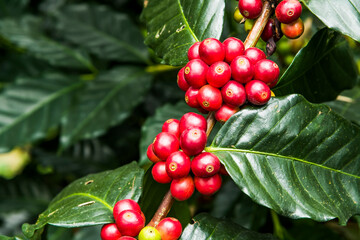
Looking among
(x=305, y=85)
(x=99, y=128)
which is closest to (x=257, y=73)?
(x=305, y=85)

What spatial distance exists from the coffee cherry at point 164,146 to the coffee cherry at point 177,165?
0.7 inches

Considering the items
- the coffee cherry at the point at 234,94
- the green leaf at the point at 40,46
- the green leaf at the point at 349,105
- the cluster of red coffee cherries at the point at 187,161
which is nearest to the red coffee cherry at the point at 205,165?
the cluster of red coffee cherries at the point at 187,161

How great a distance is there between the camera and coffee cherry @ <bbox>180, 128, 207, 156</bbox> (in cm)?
66

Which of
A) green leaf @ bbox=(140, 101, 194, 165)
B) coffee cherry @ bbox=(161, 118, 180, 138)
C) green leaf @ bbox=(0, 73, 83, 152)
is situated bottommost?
green leaf @ bbox=(0, 73, 83, 152)

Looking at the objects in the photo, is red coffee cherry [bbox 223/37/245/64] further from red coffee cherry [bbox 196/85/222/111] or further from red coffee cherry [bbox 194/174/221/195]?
red coffee cherry [bbox 194/174/221/195]

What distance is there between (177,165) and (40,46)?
3.97ft

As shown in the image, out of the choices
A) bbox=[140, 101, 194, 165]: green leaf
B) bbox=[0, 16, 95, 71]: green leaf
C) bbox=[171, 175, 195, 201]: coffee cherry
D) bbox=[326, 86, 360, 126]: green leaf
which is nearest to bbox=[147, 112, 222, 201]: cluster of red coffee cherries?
bbox=[171, 175, 195, 201]: coffee cherry

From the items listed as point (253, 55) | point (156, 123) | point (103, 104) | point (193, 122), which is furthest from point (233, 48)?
Result: point (103, 104)

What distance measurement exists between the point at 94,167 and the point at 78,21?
649 mm

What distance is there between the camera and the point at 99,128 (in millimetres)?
1428

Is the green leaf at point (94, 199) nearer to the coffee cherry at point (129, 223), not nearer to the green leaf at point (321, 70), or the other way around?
the coffee cherry at point (129, 223)

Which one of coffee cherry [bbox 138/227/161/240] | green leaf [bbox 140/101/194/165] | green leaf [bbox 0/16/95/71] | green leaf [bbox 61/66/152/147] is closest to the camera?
coffee cherry [bbox 138/227/161/240]

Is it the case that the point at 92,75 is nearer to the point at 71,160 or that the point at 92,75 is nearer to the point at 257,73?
the point at 71,160

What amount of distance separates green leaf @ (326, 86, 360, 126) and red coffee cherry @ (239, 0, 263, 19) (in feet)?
1.72
